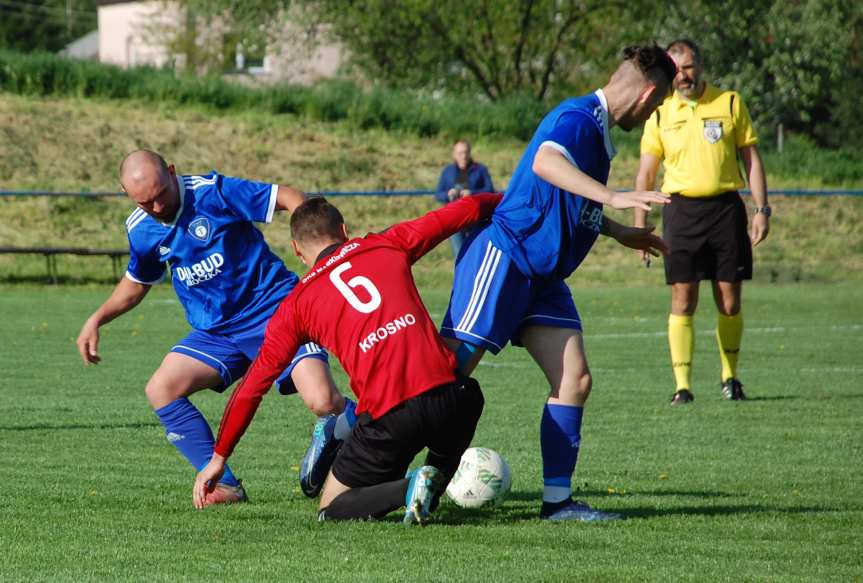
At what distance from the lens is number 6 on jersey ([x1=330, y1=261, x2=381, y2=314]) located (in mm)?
5277

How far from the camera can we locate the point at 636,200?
16.9 ft

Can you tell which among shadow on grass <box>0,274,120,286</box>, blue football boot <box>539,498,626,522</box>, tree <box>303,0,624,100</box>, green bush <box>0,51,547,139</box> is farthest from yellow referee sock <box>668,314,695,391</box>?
tree <box>303,0,624,100</box>

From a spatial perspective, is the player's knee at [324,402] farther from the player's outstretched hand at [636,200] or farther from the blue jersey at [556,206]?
the player's outstretched hand at [636,200]

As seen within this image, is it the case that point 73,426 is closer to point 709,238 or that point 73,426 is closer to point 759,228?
point 709,238

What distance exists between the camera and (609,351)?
44.9 feet

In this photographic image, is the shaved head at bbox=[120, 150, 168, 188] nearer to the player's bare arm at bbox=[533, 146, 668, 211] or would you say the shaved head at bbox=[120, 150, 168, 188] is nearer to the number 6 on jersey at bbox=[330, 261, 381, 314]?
the number 6 on jersey at bbox=[330, 261, 381, 314]

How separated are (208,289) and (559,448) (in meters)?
1.85

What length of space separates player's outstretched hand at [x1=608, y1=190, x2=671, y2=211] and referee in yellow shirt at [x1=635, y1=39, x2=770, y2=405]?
15.1 feet

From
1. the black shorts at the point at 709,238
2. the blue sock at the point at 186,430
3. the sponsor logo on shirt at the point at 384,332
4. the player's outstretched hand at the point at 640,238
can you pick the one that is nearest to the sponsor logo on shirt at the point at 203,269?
the blue sock at the point at 186,430

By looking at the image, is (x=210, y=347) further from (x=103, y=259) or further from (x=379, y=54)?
(x=379, y=54)

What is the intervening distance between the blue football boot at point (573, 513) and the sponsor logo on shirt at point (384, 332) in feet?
3.50

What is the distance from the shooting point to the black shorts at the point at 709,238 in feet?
32.7

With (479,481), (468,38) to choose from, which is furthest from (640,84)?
(468,38)

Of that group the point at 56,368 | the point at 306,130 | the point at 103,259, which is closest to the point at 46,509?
the point at 56,368
